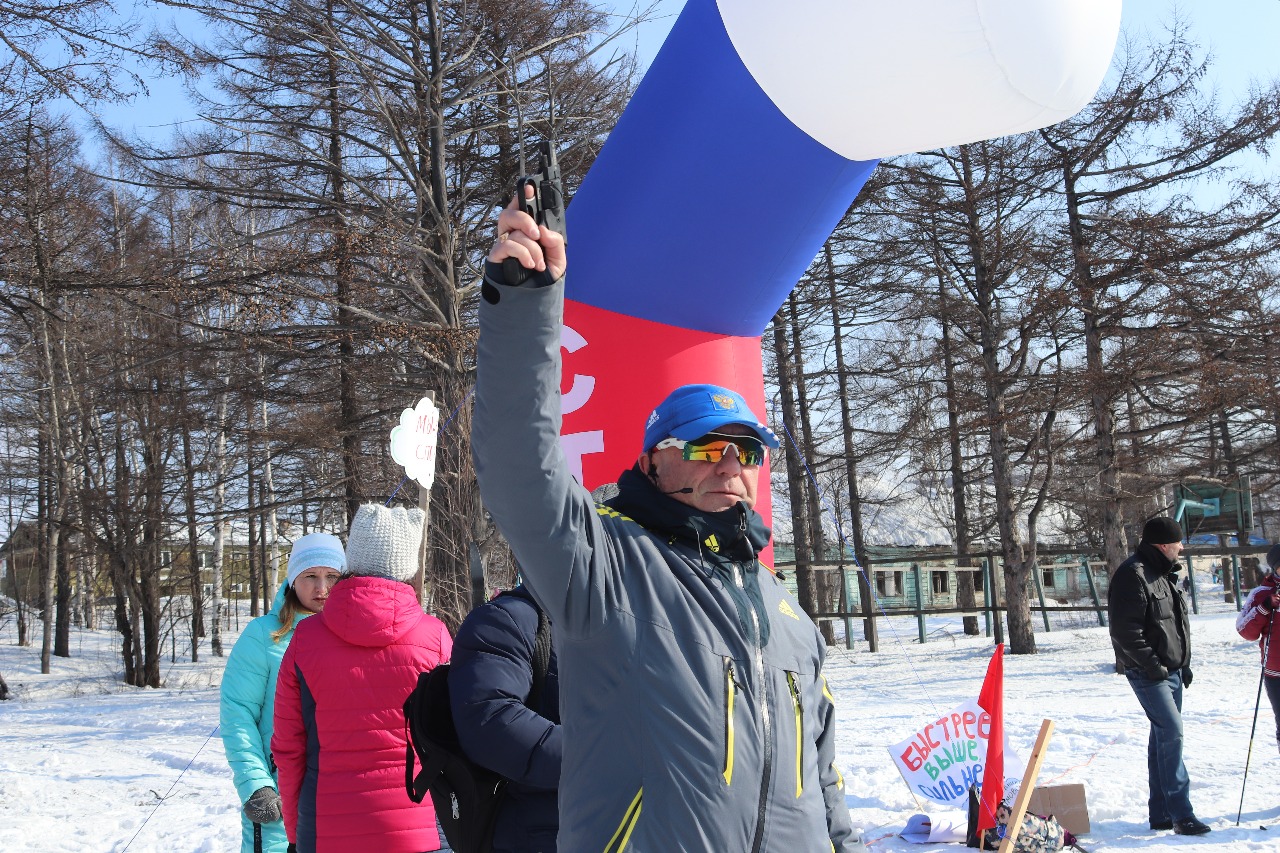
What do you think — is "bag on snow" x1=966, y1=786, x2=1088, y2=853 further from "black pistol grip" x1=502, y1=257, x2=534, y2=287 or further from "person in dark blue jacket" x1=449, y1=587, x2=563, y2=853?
"black pistol grip" x1=502, y1=257, x2=534, y2=287

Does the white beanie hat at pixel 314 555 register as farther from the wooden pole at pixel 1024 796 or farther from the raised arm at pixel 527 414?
the wooden pole at pixel 1024 796

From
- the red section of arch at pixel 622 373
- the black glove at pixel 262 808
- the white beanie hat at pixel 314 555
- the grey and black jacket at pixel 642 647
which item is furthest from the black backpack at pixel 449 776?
the red section of arch at pixel 622 373

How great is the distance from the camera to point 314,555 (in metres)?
4.11

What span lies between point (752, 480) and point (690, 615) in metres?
0.36

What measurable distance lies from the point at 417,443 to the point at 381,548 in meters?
2.81

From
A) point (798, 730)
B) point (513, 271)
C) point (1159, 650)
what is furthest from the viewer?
point (1159, 650)

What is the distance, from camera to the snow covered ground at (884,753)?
21.7 feet

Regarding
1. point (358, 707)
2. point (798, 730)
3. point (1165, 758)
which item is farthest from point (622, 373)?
point (1165, 758)

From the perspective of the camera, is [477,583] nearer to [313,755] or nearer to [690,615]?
[313,755]

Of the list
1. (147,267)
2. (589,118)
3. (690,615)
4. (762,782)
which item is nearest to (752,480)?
(690,615)

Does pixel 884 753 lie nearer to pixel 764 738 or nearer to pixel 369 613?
pixel 369 613

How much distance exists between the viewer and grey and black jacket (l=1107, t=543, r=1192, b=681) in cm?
645

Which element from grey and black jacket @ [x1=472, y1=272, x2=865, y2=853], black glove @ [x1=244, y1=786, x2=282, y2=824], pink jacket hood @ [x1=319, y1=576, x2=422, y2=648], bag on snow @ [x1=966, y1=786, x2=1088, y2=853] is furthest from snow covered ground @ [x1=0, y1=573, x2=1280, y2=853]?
grey and black jacket @ [x1=472, y1=272, x2=865, y2=853]

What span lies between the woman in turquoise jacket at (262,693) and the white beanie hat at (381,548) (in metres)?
0.50
